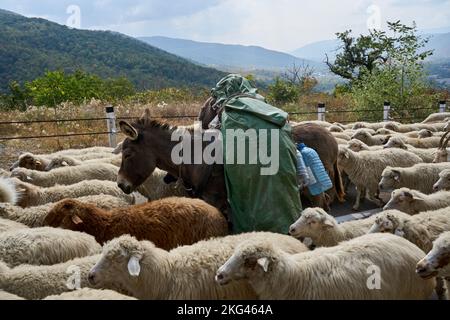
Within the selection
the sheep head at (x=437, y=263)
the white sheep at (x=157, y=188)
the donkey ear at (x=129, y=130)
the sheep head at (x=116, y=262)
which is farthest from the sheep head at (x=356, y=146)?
the sheep head at (x=116, y=262)

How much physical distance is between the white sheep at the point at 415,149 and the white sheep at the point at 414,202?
3044 millimetres

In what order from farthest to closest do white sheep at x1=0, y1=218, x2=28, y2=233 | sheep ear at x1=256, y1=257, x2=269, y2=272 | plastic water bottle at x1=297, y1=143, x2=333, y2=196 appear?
plastic water bottle at x1=297, y1=143, x2=333, y2=196
white sheep at x1=0, y1=218, x2=28, y2=233
sheep ear at x1=256, y1=257, x2=269, y2=272

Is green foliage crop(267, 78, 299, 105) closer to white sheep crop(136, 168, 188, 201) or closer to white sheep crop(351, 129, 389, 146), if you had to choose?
white sheep crop(351, 129, 389, 146)

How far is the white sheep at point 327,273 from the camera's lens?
3.59 meters

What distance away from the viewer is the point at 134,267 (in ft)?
11.6

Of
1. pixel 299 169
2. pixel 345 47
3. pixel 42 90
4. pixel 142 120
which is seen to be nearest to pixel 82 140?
pixel 142 120

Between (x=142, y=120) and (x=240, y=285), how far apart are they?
264 cm

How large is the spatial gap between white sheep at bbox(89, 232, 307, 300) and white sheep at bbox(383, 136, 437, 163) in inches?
249

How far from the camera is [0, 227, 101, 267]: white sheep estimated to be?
4285 millimetres

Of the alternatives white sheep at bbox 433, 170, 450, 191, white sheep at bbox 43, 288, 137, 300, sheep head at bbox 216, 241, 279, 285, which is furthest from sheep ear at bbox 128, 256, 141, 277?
white sheep at bbox 433, 170, 450, 191

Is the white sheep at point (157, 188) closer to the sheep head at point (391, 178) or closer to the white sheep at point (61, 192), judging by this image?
the white sheep at point (61, 192)

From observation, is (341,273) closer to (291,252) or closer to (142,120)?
(291,252)

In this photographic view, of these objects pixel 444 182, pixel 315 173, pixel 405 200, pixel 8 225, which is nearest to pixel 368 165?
pixel 444 182

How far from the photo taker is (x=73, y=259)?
13.8 ft
